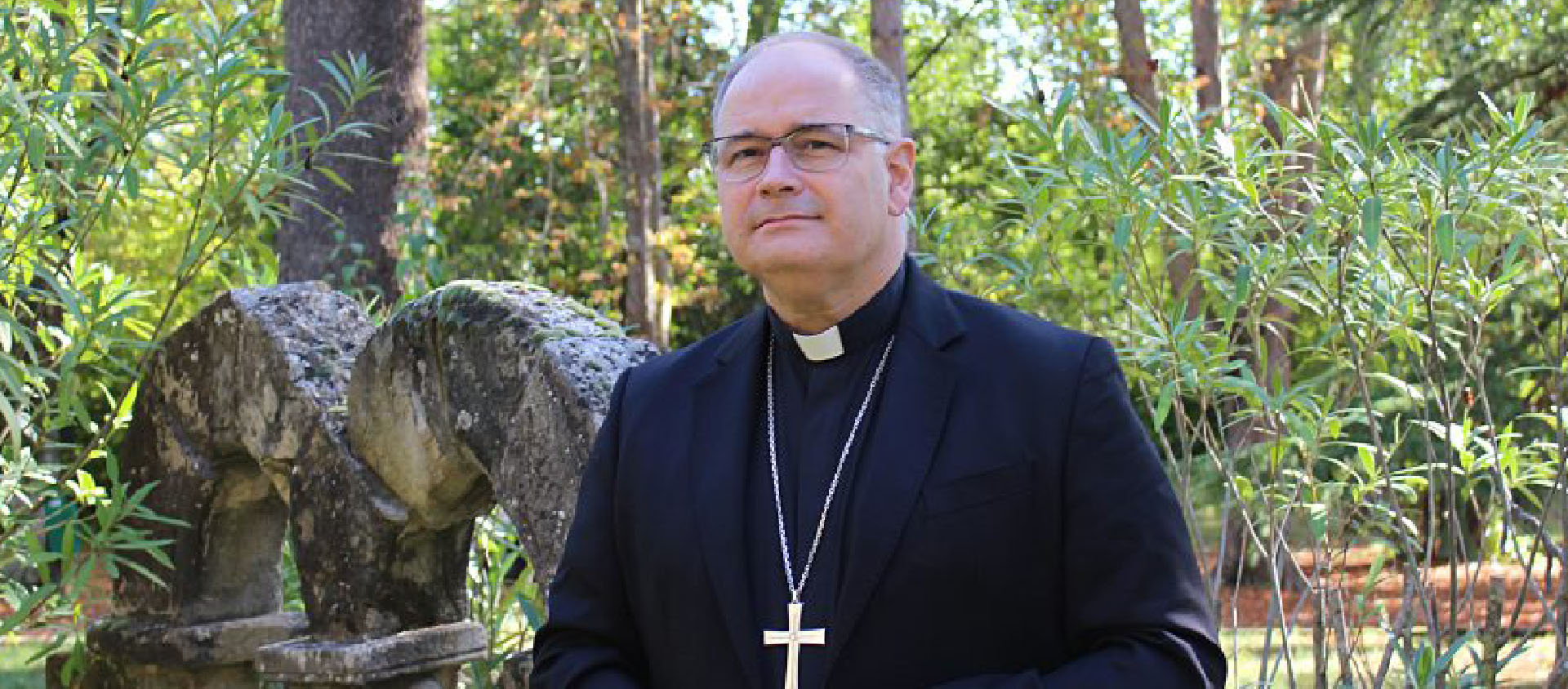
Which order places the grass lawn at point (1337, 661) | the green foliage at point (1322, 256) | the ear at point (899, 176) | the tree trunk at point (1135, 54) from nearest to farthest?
the ear at point (899, 176)
the green foliage at point (1322, 256)
the grass lawn at point (1337, 661)
the tree trunk at point (1135, 54)

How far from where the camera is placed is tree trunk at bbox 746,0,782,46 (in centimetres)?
2086

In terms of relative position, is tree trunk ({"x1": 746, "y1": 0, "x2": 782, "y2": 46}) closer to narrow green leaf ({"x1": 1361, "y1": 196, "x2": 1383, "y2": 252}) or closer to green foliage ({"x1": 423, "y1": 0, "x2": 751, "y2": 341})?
green foliage ({"x1": 423, "y1": 0, "x2": 751, "y2": 341})

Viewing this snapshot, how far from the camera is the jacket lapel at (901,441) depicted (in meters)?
2.56

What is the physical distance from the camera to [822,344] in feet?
9.06

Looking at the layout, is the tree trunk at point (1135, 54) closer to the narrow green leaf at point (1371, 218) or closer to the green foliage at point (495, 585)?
the green foliage at point (495, 585)

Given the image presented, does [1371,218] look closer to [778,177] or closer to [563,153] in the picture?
[778,177]

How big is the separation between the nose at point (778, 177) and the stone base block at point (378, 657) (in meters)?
2.46

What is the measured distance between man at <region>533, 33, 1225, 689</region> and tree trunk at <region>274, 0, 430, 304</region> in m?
5.86

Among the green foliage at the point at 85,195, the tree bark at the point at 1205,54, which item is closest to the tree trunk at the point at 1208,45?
the tree bark at the point at 1205,54

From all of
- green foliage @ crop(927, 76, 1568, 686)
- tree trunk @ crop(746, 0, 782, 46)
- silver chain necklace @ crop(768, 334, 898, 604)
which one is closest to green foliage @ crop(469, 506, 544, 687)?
green foliage @ crop(927, 76, 1568, 686)

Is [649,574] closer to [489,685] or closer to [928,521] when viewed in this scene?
[928,521]

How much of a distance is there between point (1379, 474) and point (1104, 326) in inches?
34.2

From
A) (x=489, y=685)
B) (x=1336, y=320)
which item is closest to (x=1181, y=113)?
(x=1336, y=320)

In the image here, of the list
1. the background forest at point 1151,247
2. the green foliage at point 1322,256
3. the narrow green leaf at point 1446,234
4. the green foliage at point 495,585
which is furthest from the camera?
the green foliage at point 495,585
